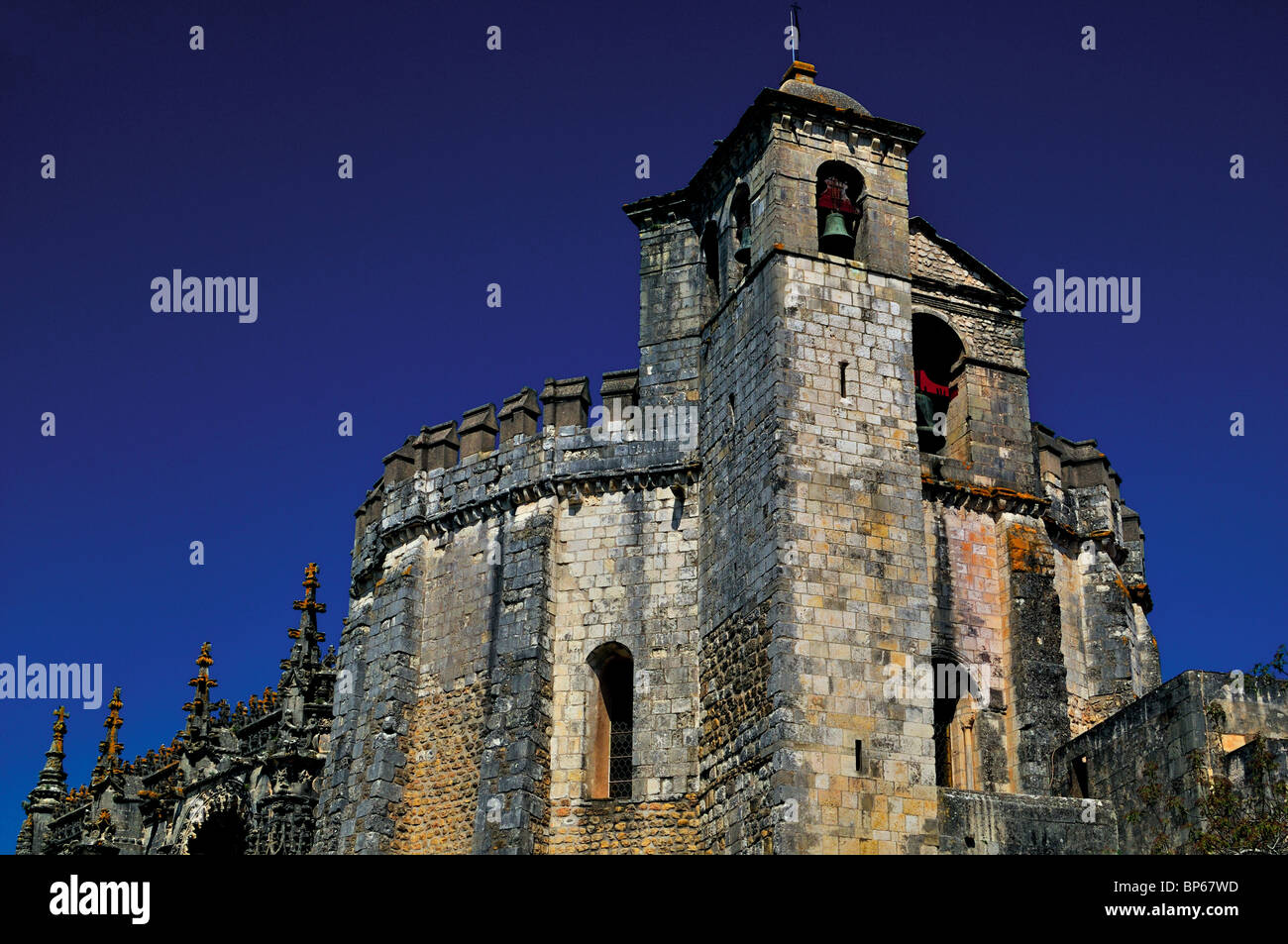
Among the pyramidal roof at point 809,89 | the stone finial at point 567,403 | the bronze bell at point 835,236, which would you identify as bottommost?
the stone finial at point 567,403

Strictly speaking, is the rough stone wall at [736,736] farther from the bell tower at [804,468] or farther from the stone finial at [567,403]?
the stone finial at [567,403]

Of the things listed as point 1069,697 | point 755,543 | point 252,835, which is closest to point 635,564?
point 755,543

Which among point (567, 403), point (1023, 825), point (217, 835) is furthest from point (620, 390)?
point (217, 835)

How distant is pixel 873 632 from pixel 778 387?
12.1 feet

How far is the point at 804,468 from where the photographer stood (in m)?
23.8

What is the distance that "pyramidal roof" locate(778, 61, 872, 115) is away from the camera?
87.7 feet

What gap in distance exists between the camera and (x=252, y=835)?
30.3m

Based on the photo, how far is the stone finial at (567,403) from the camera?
28.2 metres

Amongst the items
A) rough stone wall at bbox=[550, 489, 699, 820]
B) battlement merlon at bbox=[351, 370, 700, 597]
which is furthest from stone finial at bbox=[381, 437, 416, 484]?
rough stone wall at bbox=[550, 489, 699, 820]

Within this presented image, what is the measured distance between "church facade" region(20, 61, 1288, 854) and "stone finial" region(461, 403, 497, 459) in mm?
69

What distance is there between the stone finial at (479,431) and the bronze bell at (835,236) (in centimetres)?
652

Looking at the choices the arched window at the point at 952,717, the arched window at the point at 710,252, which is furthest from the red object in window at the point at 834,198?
the arched window at the point at 952,717

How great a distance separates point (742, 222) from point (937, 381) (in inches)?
170
